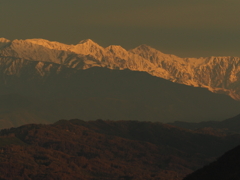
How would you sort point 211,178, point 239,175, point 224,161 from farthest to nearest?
point 224,161, point 211,178, point 239,175

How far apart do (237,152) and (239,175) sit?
24561 millimetres

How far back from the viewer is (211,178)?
146750 millimetres

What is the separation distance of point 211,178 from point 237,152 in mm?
16648

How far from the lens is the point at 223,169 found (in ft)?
500

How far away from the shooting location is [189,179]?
149000mm

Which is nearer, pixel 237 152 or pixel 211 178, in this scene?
pixel 211 178

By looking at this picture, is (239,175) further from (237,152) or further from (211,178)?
(237,152)

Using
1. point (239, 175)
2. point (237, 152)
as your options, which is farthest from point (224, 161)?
point (239, 175)

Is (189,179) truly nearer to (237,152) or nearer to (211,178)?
(211,178)

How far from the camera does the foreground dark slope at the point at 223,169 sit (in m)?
146

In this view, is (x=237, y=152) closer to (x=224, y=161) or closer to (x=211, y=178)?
(x=224, y=161)

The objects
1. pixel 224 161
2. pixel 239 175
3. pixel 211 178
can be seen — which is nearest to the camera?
pixel 239 175

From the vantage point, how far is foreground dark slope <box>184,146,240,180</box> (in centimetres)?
14638

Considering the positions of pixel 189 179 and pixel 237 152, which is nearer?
pixel 189 179
